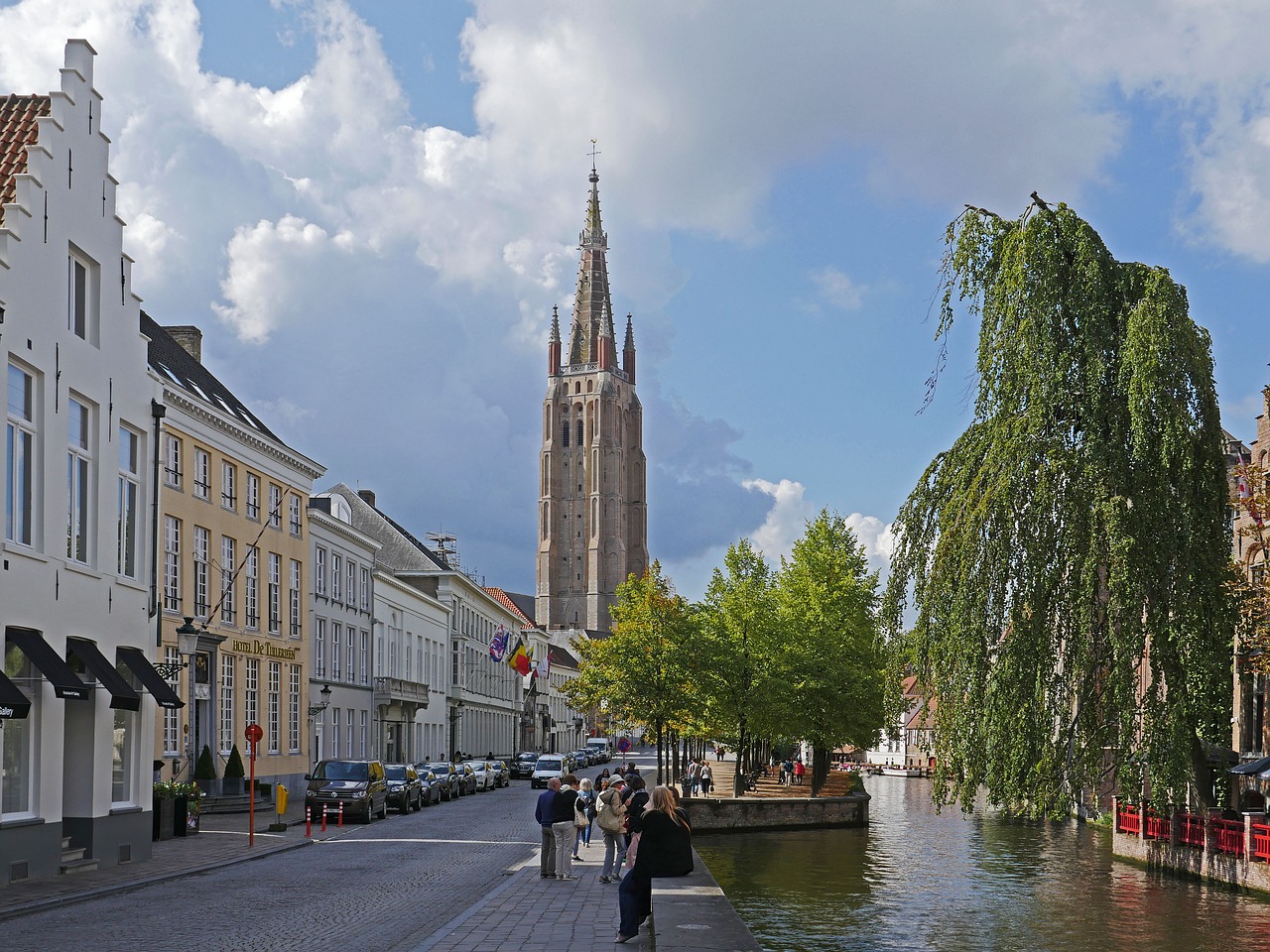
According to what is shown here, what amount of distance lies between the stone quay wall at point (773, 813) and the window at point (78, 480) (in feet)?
77.1

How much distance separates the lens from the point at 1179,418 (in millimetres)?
27906

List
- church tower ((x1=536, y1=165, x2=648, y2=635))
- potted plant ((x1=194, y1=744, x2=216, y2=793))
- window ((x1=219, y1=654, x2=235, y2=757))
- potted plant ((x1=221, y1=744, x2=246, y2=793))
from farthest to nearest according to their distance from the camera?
1. church tower ((x1=536, y1=165, x2=648, y2=635))
2. window ((x1=219, y1=654, x2=235, y2=757))
3. potted plant ((x1=221, y1=744, x2=246, y2=793))
4. potted plant ((x1=194, y1=744, x2=216, y2=793))

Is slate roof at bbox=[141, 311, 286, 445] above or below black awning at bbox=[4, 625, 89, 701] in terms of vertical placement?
above

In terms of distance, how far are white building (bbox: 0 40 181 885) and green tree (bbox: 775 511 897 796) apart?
31.1 metres

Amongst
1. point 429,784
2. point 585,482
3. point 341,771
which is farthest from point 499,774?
point 585,482

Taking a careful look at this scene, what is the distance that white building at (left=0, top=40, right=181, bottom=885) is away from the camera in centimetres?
2355

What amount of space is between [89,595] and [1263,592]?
2095 centimetres

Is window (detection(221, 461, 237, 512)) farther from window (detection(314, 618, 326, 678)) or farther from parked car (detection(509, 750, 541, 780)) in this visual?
parked car (detection(509, 750, 541, 780))

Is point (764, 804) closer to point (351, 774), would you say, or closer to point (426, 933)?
point (351, 774)

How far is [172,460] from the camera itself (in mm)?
44219

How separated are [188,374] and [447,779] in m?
18.5

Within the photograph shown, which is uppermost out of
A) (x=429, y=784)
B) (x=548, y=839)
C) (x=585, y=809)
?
(x=548, y=839)

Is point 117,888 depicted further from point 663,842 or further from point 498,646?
point 498,646

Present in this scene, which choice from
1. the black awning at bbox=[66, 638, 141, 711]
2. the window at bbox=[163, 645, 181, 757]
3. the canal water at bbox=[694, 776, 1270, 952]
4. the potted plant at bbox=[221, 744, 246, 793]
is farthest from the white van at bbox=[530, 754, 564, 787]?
the black awning at bbox=[66, 638, 141, 711]
